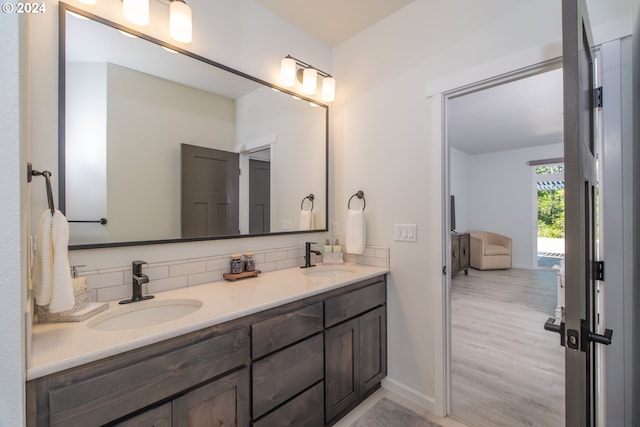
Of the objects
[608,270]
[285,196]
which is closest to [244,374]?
[285,196]

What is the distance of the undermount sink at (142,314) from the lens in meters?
1.16

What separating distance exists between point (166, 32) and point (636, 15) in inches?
85.4

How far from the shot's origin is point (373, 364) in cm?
194

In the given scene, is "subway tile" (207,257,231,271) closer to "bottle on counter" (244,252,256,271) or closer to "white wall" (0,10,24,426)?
"bottle on counter" (244,252,256,271)

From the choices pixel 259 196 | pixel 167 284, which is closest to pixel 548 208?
pixel 259 196

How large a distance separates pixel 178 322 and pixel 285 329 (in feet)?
1.68

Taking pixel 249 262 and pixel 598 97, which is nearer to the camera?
pixel 598 97

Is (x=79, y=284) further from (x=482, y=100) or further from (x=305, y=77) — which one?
(x=482, y=100)

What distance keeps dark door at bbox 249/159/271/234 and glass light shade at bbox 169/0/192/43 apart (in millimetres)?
770

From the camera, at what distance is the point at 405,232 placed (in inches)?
77.9

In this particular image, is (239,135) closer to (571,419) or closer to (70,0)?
(70,0)

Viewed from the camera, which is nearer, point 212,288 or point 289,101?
point 212,288

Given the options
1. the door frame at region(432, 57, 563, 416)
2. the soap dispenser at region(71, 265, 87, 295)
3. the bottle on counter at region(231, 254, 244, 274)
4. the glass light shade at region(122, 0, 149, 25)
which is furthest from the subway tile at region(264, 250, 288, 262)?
the glass light shade at region(122, 0, 149, 25)

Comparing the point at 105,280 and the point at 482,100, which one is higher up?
the point at 482,100
